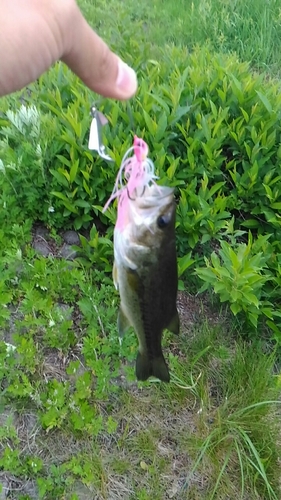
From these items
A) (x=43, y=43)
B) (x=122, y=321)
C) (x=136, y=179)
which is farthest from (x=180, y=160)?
(x=43, y=43)

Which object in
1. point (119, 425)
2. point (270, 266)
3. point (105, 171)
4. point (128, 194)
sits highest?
point (128, 194)

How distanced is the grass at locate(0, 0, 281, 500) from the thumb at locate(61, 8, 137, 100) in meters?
1.46

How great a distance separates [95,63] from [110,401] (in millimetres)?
1933

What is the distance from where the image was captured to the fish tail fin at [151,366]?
2051 mm

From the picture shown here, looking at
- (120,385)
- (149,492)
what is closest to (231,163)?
(120,385)

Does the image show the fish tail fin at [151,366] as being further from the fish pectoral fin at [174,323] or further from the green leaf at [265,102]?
the green leaf at [265,102]

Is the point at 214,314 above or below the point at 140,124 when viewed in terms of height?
below

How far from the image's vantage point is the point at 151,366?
2.08 m

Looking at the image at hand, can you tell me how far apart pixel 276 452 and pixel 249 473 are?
18cm

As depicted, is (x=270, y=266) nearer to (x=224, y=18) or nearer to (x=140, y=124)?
(x=140, y=124)

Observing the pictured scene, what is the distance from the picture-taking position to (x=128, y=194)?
156cm

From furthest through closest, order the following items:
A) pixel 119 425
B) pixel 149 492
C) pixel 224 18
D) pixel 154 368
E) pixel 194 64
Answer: pixel 224 18
pixel 194 64
pixel 119 425
pixel 149 492
pixel 154 368

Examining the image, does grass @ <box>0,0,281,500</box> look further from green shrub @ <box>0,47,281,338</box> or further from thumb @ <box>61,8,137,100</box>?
thumb @ <box>61,8,137,100</box>

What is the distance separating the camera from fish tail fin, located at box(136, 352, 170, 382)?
2051 mm
